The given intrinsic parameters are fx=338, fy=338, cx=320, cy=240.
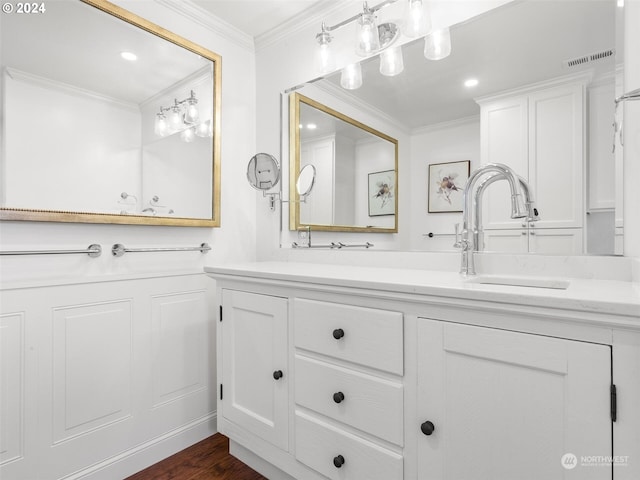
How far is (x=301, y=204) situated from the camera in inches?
79.9

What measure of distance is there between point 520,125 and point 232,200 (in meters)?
1.56

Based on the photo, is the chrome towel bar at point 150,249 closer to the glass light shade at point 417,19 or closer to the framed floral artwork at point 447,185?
the framed floral artwork at point 447,185

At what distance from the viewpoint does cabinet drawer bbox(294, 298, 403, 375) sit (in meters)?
1.01

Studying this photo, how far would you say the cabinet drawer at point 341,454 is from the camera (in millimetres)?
1033

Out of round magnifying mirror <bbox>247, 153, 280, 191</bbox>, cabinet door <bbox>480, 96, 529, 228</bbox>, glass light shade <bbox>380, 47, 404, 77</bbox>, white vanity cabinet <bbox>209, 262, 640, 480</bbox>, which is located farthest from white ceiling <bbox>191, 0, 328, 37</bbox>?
white vanity cabinet <bbox>209, 262, 640, 480</bbox>

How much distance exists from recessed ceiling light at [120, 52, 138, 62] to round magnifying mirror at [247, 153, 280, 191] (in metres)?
0.73

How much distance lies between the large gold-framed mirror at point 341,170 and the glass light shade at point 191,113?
0.54m

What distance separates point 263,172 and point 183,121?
1.66 feet

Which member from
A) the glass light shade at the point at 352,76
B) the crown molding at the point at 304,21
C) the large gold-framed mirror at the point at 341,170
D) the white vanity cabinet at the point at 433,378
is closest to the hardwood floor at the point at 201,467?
the white vanity cabinet at the point at 433,378

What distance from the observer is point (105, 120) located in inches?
61.9

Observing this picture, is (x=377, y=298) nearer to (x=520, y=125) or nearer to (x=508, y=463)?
(x=508, y=463)

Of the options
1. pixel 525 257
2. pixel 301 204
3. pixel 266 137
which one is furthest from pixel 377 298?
pixel 266 137

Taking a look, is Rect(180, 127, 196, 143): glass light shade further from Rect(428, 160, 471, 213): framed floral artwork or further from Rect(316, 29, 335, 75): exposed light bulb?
Rect(428, 160, 471, 213): framed floral artwork

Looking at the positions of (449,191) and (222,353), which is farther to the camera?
(222,353)
